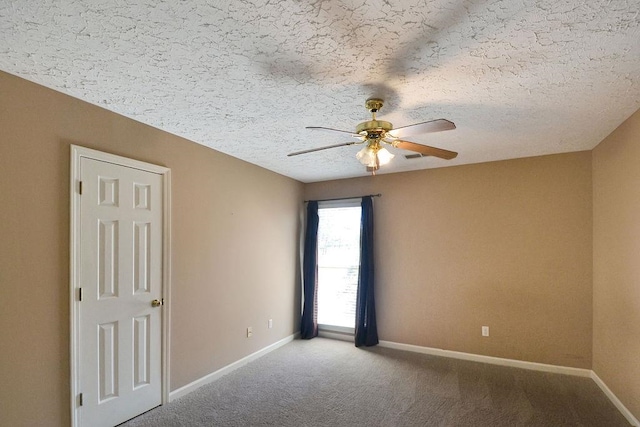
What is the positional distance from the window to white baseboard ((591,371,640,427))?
278 centimetres

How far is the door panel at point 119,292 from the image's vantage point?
91.0 inches

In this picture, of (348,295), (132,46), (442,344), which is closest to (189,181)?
(132,46)

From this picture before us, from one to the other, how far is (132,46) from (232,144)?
165 cm

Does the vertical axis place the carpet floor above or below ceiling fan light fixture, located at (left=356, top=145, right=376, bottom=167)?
below

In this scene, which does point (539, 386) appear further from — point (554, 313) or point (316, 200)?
point (316, 200)

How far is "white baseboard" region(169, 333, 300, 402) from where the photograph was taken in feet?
9.84

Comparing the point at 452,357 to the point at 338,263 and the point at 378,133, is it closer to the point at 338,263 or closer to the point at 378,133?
the point at 338,263

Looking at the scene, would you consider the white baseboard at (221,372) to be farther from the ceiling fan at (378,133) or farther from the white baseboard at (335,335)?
the ceiling fan at (378,133)

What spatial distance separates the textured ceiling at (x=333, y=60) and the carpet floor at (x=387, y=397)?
2514mm

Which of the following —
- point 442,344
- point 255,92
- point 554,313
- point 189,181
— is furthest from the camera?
point 442,344

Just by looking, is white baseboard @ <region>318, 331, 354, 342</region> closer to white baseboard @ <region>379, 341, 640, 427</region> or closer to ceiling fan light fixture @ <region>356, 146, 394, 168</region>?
white baseboard @ <region>379, 341, 640, 427</region>

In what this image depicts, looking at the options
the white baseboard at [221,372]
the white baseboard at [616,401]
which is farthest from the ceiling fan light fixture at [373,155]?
the white baseboard at [616,401]

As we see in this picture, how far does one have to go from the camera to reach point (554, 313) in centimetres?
356

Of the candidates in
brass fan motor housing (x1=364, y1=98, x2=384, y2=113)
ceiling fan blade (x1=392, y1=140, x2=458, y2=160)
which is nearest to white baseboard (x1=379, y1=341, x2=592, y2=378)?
ceiling fan blade (x1=392, y1=140, x2=458, y2=160)
